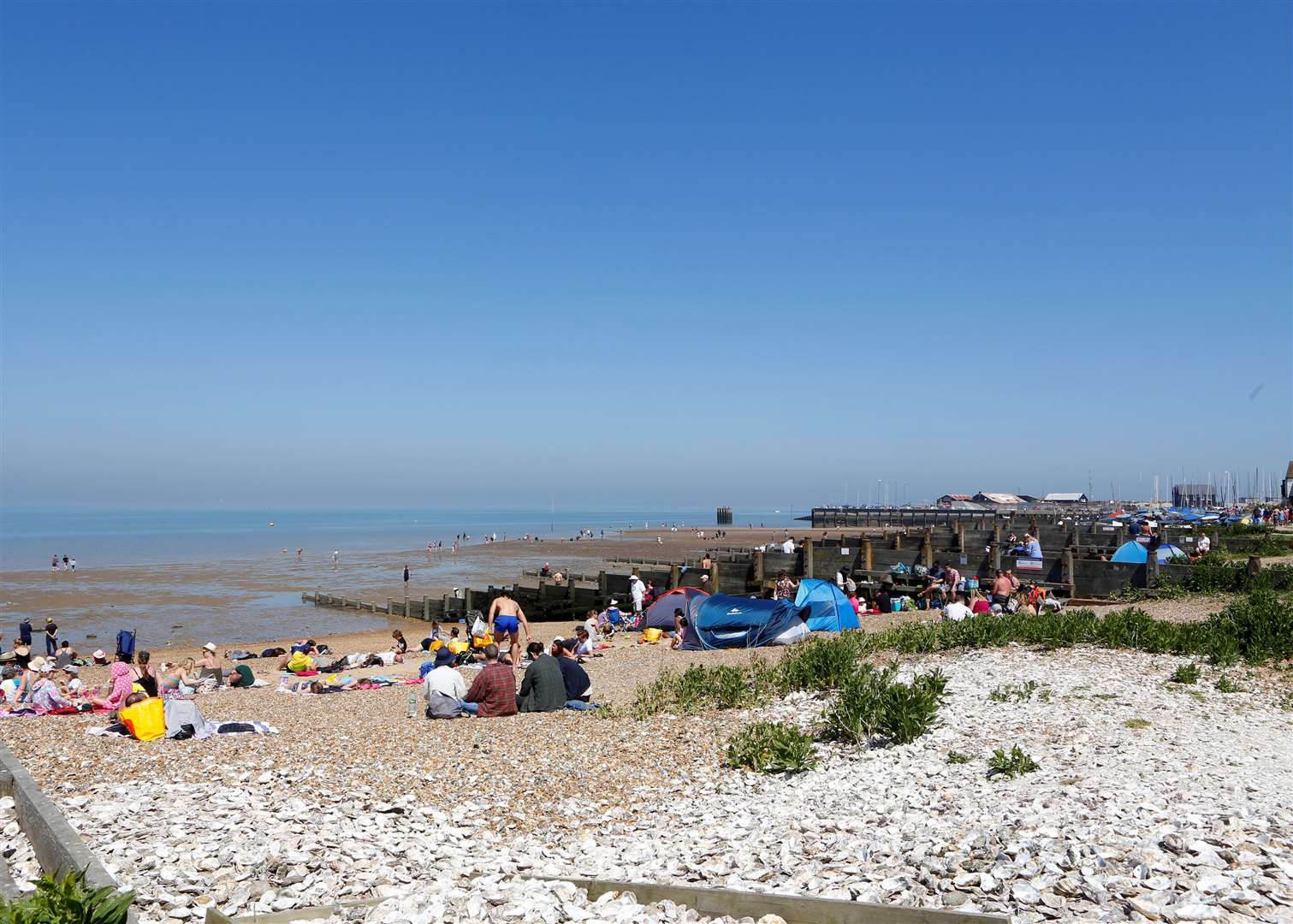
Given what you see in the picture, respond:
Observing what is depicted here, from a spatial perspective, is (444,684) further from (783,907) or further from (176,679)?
(783,907)

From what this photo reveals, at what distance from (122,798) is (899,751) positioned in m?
7.11

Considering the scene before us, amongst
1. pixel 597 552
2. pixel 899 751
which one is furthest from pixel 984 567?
pixel 597 552

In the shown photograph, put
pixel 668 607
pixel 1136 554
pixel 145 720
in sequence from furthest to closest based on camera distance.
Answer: pixel 1136 554, pixel 668 607, pixel 145 720

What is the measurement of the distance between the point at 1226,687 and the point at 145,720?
12.9 meters

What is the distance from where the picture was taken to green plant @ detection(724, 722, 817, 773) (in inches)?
355

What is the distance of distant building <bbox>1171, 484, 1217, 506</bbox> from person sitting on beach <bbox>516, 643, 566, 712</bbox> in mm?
118375

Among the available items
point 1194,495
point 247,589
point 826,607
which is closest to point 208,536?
point 247,589

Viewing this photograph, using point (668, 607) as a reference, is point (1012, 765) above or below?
above

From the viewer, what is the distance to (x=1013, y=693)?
1097cm

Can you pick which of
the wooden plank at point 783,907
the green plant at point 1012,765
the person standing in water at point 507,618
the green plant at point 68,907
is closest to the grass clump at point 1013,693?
the green plant at point 1012,765

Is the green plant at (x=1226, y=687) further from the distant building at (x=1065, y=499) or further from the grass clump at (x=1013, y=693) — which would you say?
the distant building at (x=1065, y=499)

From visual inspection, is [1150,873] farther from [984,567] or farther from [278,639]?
[278,639]

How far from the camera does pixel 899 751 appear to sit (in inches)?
360

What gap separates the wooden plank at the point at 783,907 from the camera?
5.06m
